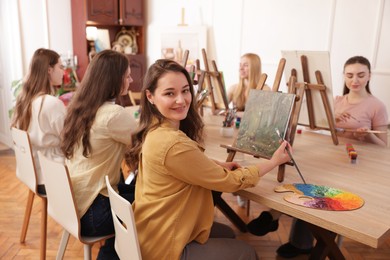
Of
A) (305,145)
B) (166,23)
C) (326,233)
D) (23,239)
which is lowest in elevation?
(23,239)

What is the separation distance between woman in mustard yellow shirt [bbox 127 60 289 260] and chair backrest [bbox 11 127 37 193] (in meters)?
0.84

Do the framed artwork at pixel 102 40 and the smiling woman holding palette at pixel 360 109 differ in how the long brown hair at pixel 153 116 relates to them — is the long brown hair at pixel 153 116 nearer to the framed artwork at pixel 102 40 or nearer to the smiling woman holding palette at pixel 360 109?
the smiling woman holding palette at pixel 360 109

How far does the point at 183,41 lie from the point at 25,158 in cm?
332

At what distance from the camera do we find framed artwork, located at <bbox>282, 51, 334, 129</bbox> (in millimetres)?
2150

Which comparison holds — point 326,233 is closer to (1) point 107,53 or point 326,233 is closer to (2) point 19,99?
(1) point 107,53

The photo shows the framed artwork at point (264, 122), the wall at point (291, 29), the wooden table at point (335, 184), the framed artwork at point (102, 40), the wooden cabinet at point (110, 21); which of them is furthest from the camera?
the framed artwork at point (102, 40)

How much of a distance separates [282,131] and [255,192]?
34 cm

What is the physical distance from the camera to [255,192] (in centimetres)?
146

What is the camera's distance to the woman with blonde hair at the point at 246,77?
10.3 ft

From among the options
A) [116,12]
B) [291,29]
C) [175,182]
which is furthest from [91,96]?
[116,12]

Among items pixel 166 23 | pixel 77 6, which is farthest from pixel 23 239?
pixel 166 23

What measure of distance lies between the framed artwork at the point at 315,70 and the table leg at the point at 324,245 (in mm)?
867

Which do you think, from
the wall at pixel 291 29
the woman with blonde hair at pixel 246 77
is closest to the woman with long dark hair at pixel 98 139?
the woman with blonde hair at pixel 246 77

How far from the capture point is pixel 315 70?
221cm
